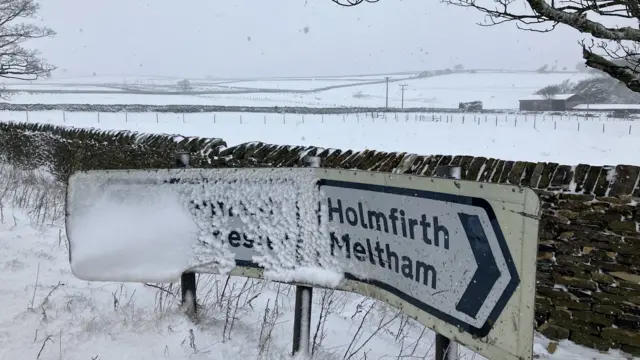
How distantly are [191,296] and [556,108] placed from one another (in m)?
82.0

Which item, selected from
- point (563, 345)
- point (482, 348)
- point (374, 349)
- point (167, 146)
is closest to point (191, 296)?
point (374, 349)

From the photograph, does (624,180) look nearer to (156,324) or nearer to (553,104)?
(156,324)

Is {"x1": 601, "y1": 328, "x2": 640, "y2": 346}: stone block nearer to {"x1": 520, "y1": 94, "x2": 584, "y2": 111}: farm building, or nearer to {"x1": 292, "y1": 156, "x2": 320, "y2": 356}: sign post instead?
{"x1": 292, "y1": 156, "x2": 320, "y2": 356}: sign post

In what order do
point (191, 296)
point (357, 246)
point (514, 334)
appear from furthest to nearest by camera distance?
point (191, 296) → point (357, 246) → point (514, 334)

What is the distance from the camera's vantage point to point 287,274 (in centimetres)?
246

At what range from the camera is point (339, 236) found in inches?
88.2

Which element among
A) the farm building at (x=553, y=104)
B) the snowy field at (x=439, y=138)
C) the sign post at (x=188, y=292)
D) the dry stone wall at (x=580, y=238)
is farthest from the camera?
the farm building at (x=553, y=104)

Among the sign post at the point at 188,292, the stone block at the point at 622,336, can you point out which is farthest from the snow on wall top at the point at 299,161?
the sign post at the point at 188,292

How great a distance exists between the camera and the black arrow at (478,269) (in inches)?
63.1

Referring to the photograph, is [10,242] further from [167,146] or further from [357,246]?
[357,246]

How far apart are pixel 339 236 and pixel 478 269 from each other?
764 millimetres

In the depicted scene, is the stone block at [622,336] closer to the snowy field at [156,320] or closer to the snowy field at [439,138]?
the snowy field at [156,320]

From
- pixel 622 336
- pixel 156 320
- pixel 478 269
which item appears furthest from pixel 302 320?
pixel 622 336

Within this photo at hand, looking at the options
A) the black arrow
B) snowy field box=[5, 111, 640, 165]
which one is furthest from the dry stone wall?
snowy field box=[5, 111, 640, 165]
